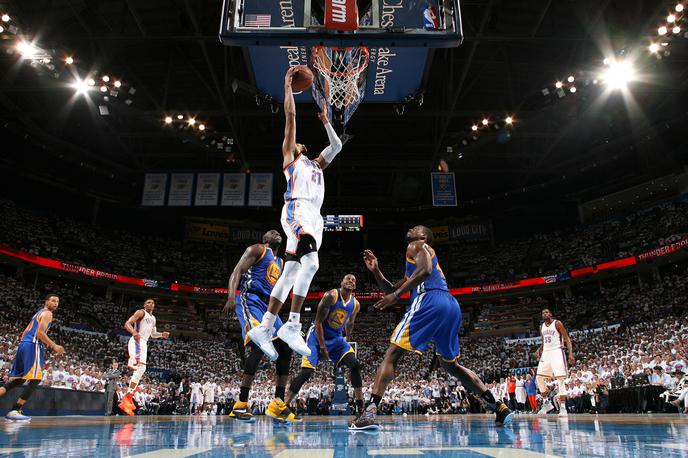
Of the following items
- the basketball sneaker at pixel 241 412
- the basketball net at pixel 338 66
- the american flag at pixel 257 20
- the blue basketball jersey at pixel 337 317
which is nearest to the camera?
the basketball sneaker at pixel 241 412

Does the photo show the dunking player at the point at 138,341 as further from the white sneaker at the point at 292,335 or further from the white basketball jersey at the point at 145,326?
the white sneaker at the point at 292,335

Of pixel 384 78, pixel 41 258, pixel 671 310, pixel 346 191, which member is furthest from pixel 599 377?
pixel 41 258

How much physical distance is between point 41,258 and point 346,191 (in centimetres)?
1821

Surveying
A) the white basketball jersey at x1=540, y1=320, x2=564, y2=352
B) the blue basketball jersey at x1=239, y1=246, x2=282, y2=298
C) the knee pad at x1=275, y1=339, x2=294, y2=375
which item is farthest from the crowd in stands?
the knee pad at x1=275, y1=339, x2=294, y2=375

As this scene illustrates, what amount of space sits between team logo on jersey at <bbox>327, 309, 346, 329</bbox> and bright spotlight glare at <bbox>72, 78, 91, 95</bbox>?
16.6 m

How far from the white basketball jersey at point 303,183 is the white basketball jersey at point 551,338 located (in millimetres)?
6719

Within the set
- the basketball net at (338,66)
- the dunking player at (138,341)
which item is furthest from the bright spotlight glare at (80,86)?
the dunking player at (138,341)

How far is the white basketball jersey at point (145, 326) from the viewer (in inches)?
335

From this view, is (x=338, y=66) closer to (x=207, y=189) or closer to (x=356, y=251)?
(x=207, y=189)

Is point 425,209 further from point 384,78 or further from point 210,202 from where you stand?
point 384,78

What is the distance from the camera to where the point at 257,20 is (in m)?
5.84

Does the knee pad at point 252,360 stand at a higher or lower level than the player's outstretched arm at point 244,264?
lower

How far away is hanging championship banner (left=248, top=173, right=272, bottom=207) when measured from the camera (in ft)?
68.3

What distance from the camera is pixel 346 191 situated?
3195 cm
